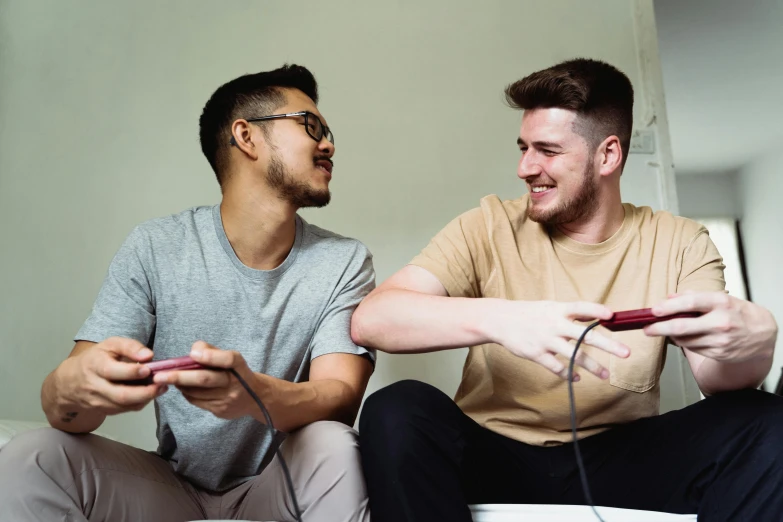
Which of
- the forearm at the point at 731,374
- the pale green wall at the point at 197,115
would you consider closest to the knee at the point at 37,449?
the pale green wall at the point at 197,115

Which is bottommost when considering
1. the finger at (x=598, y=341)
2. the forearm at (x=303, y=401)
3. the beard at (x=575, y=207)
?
the forearm at (x=303, y=401)

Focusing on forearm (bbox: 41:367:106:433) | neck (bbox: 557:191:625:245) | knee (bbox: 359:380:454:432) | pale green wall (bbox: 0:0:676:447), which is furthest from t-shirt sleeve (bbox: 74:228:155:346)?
neck (bbox: 557:191:625:245)

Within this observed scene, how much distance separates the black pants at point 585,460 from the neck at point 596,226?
1.36ft

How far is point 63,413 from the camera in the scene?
3.69ft

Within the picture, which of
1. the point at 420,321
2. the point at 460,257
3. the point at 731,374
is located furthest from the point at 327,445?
the point at 731,374

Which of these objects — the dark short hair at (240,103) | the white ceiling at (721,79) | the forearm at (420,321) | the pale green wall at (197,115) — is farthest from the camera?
the white ceiling at (721,79)

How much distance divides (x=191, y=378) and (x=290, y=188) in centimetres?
72

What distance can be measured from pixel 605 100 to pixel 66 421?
52.3 inches

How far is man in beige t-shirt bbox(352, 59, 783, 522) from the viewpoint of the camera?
1.04 m

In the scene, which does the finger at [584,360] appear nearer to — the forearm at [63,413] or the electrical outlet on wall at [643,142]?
the forearm at [63,413]

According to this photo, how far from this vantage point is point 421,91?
242 cm

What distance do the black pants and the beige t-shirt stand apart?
54 millimetres

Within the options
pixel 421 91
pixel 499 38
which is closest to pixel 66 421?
pixel 421 91

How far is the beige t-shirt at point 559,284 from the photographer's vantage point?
1351mm
